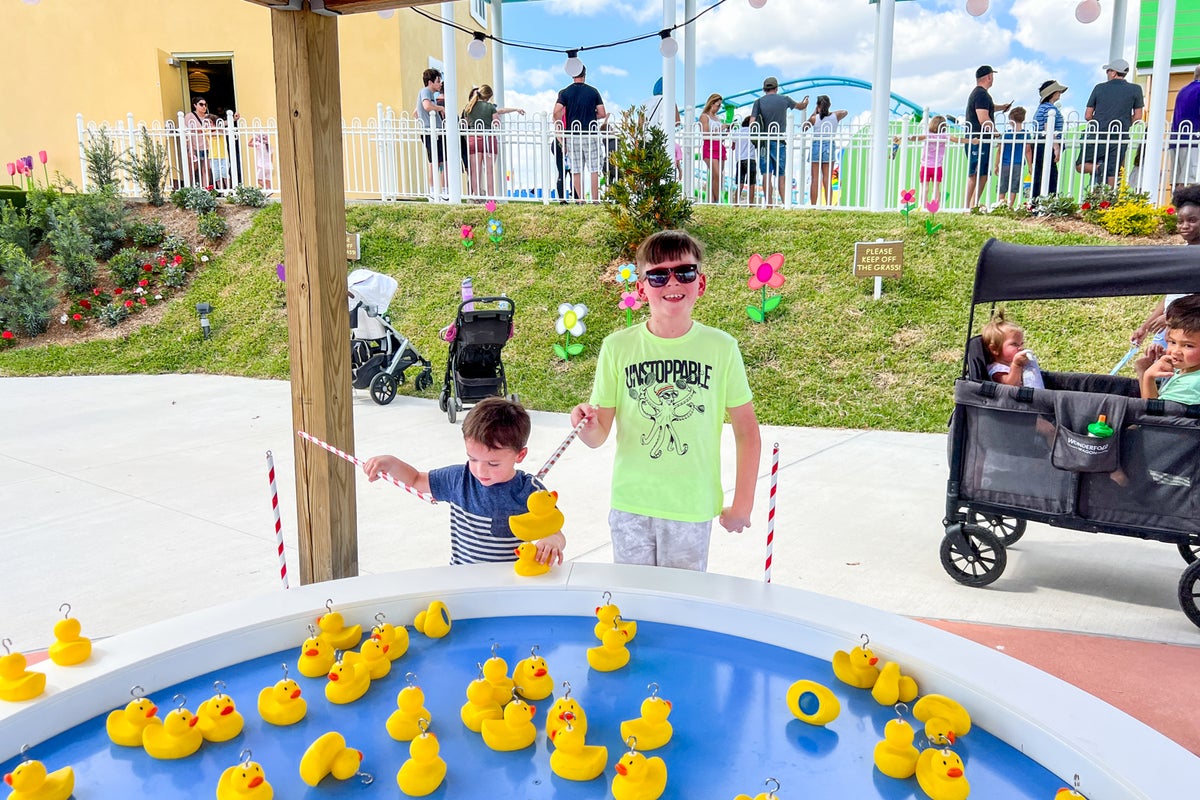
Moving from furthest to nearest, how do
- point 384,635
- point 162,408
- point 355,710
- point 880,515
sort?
point 162,408
point 880,515
point 384,635
point 355,710

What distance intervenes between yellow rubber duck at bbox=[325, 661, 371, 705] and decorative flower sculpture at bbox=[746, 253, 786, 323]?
7.66 meters

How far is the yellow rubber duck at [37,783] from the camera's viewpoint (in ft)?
5.10

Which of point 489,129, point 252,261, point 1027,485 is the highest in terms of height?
point 489,129

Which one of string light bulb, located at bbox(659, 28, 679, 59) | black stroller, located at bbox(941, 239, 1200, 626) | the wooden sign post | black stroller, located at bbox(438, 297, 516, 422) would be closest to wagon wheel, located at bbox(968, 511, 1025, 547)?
black stroller, located at bbox(941, 239, 1200, 626)

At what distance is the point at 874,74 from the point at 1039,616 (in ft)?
31.1

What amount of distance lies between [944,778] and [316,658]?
4.72 ft

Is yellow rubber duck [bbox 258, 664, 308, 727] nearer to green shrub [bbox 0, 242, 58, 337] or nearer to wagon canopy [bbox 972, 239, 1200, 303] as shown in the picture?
wagon canopy [bbox 972, 239, 1200, 303]

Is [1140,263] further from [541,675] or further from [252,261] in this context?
[252,261]

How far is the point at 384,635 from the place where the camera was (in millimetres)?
2166

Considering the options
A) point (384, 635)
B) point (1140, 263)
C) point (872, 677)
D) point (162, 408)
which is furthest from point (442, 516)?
Result: point (162, 408)

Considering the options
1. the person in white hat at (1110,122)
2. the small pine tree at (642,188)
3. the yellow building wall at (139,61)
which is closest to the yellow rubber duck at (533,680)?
the small pine tree at (642,188)

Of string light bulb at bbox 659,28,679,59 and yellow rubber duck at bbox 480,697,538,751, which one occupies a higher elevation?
string light bulb at bbox 659,28,679,59

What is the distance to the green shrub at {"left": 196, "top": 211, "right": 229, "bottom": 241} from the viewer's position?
42.5 feet

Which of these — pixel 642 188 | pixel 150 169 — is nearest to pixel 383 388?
pixel 642 188
